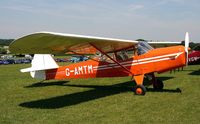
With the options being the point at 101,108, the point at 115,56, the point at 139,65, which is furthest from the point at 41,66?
the point at 101,108

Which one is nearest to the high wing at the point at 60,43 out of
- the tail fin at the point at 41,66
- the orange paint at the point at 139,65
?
the orange paint at the point at 139,65

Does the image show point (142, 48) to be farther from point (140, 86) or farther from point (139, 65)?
point (140, 86)

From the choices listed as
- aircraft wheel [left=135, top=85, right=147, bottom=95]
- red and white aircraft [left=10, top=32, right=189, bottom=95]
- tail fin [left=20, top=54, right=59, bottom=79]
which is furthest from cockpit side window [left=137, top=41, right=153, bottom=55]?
tail fin [left=20, top=54, right=59, bottom=79]

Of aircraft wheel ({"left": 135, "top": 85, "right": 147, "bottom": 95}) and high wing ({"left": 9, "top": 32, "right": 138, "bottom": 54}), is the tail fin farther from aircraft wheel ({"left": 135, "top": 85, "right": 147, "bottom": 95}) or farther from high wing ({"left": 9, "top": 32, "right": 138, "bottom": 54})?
aircraft wheel ({"left": 135, "top": 85, "right": 147, "bottom": 95})

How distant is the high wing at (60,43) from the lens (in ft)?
25.5

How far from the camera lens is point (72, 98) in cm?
985

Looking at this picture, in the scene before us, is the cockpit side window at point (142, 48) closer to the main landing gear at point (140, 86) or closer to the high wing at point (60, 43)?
the high wing at point (60, 43)

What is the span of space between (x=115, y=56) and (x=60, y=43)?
2.89m

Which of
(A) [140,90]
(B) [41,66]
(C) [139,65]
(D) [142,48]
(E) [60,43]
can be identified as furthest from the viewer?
(B) [41,66]

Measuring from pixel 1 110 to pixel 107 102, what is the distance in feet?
9.52

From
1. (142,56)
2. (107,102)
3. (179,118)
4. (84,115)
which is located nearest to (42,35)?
(84,115)

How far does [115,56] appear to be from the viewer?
11523 mm

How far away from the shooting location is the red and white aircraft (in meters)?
9.38

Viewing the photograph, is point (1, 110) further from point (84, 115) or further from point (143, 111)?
point (143, 111)
